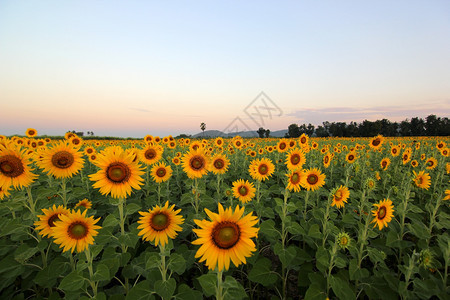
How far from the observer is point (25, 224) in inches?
126

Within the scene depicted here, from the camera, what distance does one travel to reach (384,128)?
92.1m

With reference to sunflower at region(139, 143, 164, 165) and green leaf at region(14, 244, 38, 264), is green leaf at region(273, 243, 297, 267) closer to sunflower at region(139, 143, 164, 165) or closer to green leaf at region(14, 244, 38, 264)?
green leaf at region(14, 244, 38, 264)

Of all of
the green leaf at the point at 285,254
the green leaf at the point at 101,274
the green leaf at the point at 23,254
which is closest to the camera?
the green leaf at the point at 101,274

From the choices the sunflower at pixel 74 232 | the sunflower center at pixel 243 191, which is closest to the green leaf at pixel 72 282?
the sunflower at pixel 74 232

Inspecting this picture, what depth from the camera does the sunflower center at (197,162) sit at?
16.4 ft

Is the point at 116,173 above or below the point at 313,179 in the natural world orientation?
above

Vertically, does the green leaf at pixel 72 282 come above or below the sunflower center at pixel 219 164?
below

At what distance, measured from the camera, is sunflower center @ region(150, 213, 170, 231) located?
2.62 m

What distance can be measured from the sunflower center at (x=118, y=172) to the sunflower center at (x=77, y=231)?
0.71 meters

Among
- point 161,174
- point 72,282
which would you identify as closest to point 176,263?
point 72,282

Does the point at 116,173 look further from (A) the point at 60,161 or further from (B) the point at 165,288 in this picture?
(B) the point at 165,288

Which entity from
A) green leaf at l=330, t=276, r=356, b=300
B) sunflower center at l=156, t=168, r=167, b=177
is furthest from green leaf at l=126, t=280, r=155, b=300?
sunflower center at l=156, t=168, r=167, b=177

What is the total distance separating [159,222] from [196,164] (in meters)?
2.48

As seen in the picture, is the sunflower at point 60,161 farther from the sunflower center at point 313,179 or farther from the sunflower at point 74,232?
the sunflower center at point 313,179
